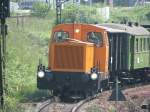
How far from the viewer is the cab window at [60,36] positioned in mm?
21719

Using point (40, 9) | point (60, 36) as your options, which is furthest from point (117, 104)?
point (40, 9)

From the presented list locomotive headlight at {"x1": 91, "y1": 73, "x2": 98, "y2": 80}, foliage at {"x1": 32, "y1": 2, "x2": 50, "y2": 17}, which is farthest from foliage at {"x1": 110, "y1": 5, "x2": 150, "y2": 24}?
locomotive headlight at {"x1": 91, "y1": 73, "x2": 98, "y2": 80}

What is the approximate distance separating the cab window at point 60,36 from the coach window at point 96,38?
32.3 inches

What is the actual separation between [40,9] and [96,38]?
39.3 m

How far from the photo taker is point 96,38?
22094 millimetres

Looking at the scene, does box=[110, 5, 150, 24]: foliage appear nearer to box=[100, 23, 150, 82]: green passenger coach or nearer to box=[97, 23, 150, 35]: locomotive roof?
box=[100, 23, 150, 82]: green passenger coach

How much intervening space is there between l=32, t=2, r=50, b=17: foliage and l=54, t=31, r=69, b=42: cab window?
126 ft

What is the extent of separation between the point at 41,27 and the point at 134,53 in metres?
30.6

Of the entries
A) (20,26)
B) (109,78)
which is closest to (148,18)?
(20,26)

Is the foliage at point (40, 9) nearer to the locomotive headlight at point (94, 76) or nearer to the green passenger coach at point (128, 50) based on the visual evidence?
the green passenger coach at point (128, 50)

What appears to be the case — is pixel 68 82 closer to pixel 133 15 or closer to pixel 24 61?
pixel 24 61

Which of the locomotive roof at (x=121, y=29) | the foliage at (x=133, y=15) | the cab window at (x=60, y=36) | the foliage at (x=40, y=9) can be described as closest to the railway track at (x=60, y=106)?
the cab window at (x=60, y=36)

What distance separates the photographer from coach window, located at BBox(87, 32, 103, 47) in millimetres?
22000

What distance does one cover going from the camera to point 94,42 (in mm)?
22094
